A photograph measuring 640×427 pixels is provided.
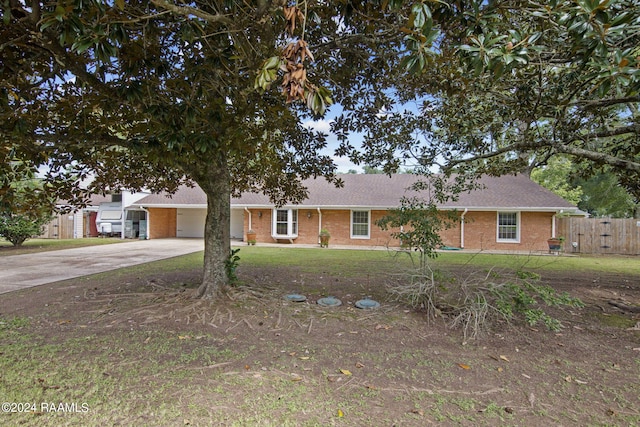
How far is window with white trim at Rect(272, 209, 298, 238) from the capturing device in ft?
59.5

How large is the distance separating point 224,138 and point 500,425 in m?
3.96

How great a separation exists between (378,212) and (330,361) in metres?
14.0

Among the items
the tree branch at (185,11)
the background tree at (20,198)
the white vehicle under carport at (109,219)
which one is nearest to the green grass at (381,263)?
the background tree at (20,198)

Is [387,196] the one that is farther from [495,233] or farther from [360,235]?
[495,233]

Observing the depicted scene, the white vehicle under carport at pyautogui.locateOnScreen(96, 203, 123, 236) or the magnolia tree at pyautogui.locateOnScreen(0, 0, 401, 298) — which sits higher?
the magnolia tree at pyautogui.locateOnScreen(0, 0, 401, 298)

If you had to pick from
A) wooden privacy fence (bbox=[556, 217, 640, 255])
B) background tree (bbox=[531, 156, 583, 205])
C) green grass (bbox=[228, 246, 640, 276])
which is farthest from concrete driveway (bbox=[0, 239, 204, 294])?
background tree (bbox=[531, 156, 583, 205])

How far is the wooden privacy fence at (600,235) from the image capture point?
1531cm

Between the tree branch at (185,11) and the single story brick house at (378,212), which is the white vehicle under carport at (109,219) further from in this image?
the tree branch at (185,11)

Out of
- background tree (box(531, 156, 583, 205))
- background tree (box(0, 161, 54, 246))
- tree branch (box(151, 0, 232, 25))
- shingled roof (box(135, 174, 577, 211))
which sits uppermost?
background tree (box(531, 156, 583, 205))

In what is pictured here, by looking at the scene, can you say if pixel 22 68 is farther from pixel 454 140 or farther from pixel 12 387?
pixel 454 140

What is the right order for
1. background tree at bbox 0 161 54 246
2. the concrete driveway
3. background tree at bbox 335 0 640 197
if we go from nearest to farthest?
1. background tree at bbox 335 0 640 197
2. background tree at bbox 0 161 54 246
3. the concrete driveway

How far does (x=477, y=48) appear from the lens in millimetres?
2621

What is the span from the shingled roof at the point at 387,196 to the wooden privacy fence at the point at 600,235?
1.42 meters

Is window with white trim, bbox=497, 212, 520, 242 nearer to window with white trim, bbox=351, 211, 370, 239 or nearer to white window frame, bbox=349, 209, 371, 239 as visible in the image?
white window frame, bbox=349, 209, 371, 239
